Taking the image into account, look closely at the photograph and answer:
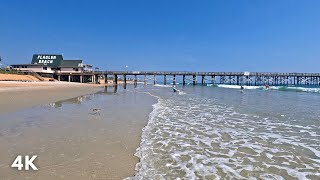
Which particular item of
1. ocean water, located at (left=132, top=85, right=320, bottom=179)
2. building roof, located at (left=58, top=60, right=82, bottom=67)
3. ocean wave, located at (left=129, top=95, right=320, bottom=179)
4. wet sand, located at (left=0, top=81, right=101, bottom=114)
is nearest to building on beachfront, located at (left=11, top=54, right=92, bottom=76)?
building roof, located at (left=58, top=60, right=82, bottom=67)

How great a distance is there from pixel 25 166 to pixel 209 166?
11.7ft

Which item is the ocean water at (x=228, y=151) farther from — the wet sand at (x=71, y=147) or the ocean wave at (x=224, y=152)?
the wet sand at (x=71, y=147)

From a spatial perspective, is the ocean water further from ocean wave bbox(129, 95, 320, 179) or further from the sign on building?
the sign on building

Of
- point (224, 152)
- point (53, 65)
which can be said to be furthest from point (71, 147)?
point (53, 65)

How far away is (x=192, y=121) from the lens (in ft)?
35.6

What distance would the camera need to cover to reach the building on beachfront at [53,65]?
227 feet

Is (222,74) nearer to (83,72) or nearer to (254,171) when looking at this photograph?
(83,72)

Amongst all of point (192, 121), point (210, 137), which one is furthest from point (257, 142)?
point (192, 121)

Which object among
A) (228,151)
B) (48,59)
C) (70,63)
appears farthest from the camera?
(48,59)

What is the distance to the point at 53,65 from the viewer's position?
71.8 meters

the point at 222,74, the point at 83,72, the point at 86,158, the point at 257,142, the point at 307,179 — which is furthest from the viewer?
the point at 222,74

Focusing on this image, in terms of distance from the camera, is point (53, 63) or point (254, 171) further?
point (53, 63)

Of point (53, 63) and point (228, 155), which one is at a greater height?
point (53, 63)

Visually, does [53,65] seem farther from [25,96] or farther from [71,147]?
[71,147]
